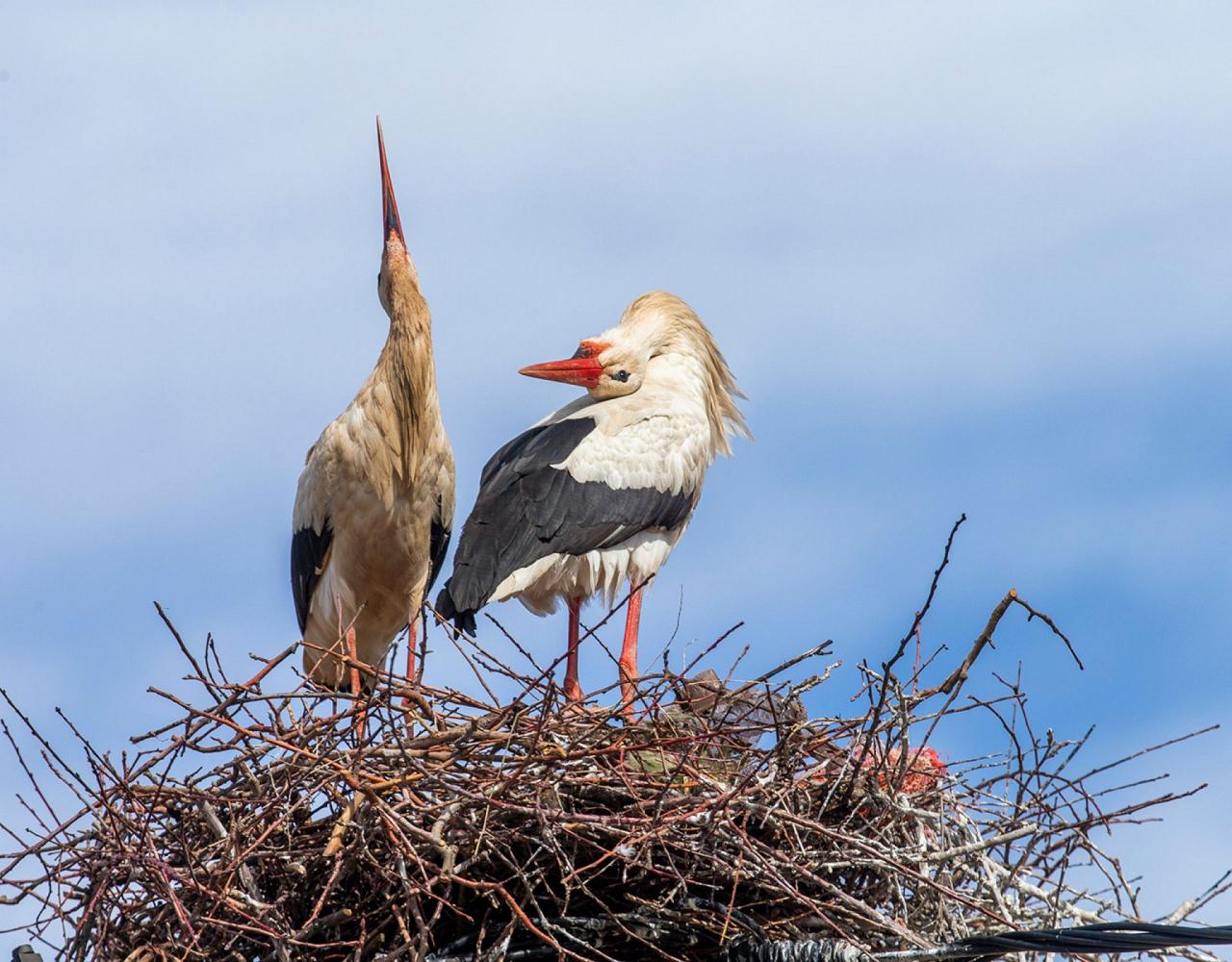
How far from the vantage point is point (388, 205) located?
24.9 ft

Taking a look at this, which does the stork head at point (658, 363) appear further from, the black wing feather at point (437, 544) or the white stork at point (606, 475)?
the black wing feather at point (437, 544)

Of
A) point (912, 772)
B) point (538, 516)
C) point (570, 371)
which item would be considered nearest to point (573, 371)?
point (570, 371)

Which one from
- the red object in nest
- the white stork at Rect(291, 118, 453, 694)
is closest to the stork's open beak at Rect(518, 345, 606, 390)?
the white stork at Rect(291, 118, 453, 694)

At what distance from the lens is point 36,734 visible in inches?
180

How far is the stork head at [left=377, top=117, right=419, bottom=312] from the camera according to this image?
23.9 ft

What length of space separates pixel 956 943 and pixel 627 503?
10.6ft

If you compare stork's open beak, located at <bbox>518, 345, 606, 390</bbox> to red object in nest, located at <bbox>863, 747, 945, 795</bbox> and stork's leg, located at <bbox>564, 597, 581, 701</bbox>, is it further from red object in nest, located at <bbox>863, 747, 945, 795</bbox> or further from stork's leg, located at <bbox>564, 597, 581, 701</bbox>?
red object in nest, located at <bbox>863, 747, 945, 795</bbox>

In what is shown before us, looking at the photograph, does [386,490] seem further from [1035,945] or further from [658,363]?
[1035,945]

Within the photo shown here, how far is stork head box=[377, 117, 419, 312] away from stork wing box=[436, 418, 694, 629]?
824 millimetres

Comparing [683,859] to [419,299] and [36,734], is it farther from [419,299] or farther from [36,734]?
[419,299]

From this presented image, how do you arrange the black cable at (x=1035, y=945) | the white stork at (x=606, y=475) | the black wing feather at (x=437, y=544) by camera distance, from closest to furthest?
1. the black cable at (x=1035, y=945)
2. the white stork at (x=606, y=475)
3. the black wing feather at (x=437, y=544)

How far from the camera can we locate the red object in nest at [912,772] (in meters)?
4.65

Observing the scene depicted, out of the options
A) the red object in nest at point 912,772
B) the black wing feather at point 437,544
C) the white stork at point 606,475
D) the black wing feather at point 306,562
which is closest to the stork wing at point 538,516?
the white stork at point 606,475

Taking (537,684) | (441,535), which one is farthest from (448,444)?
(537,684)
